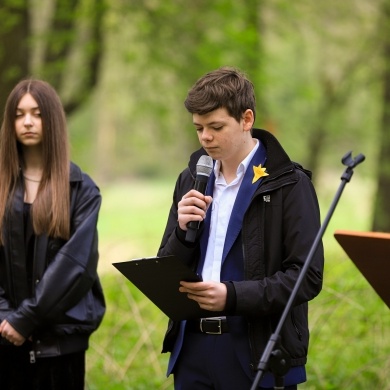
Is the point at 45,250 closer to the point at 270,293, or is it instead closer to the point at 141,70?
the point at 270,293

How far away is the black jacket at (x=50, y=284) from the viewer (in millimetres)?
4410

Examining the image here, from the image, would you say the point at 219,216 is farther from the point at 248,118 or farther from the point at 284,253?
the point at 248,118

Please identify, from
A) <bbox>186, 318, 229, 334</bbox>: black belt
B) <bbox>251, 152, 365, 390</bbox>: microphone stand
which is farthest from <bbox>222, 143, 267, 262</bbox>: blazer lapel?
<bbox>251, 152, 365, 390</bbox>: microphone stand

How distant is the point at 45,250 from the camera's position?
452 centimetres

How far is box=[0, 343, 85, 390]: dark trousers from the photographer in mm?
4535

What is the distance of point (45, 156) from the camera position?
464 cm

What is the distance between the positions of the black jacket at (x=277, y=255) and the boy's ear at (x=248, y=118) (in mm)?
169

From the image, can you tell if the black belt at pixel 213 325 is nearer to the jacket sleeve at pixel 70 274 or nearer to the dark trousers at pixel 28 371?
the jacket sleeve at pixel 70 274

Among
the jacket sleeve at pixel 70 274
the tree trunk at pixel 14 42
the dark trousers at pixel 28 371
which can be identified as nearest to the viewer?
the jacket sleeve at pixel 70 274

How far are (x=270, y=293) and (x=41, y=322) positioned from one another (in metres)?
1.44

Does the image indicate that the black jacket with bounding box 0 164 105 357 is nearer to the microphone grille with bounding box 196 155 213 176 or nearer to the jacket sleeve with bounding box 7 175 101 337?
the jacket sleeve with bounding box 7 175 101 337

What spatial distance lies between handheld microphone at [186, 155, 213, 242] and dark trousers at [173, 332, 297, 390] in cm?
43

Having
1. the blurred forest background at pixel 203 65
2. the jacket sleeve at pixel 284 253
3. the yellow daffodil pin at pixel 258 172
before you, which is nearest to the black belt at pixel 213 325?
the jacket sleeve at pixel 284 253

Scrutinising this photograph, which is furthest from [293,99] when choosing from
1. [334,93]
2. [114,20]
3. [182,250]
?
[182,250]
